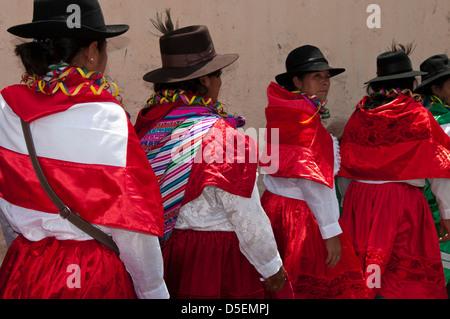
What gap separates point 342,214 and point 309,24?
7.15 ft

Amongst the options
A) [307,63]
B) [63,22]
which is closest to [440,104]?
[307,63]

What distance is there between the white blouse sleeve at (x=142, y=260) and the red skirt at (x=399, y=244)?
1905 mm

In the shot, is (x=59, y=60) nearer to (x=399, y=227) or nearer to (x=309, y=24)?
(x=399, y=227)

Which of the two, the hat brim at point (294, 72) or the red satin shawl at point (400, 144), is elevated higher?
the hat brim at point (294, 72)

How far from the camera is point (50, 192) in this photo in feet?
5.86

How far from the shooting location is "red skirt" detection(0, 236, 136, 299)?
1.82m

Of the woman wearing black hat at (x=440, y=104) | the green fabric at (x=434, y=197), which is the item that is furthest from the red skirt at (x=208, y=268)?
the green fabric at (x=434, y=197)

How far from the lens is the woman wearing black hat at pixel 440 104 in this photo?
363cm

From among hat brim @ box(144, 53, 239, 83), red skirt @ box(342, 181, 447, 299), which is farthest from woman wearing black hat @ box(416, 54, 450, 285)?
hat brim @ box(144, 53, 239, 83)

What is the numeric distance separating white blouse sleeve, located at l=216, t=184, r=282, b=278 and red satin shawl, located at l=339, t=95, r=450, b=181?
1.48 metres

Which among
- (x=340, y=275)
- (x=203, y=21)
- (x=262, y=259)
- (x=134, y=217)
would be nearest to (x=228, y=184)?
(x=262, y=259)

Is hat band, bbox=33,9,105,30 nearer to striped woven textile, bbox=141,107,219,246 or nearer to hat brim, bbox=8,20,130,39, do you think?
hat brim, bbox=8,20,130,39

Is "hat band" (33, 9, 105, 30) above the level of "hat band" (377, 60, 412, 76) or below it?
above

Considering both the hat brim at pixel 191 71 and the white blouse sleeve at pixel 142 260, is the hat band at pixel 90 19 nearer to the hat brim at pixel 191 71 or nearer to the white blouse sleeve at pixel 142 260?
the hat brim at pixel 191 71
